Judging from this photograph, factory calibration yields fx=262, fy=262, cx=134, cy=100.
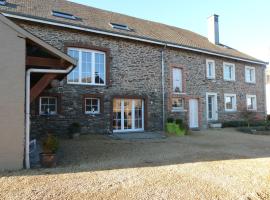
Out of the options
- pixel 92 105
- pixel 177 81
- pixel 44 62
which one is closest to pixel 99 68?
pixel 92 105

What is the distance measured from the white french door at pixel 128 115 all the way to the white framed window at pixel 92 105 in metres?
1.01

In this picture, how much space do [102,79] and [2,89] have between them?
306 inches

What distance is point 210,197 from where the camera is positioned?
4.64 m

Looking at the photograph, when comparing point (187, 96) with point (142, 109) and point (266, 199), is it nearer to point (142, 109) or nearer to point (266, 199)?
point (142, 109)

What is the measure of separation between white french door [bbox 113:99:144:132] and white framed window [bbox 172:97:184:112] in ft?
8.03

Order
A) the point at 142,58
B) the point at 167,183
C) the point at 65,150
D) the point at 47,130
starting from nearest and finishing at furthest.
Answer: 1. the point at 167,183
2. the point at 65,150
3. the point at 47,130
4. the point at 142,58

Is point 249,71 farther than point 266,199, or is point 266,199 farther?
point 249,71

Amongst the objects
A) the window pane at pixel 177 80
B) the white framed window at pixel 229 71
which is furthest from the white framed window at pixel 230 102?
the window pane at pixel 177 80

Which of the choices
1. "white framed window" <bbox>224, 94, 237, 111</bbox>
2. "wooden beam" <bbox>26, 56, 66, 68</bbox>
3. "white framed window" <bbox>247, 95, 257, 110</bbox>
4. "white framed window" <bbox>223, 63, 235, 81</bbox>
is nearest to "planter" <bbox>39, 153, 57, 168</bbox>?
"wooden beam" <bbox>26, 56, 66, 68</bbox>

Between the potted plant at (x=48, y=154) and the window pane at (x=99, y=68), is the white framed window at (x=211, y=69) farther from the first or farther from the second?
the potted plant at (x=48, y=154)

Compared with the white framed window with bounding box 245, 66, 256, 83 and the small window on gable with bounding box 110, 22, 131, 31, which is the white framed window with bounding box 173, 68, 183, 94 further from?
the white framed window with bounding box 245, 66, 256, 83

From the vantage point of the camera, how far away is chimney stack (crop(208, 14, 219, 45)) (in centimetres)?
2197

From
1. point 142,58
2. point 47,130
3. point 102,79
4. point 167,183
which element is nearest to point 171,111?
point 142,58

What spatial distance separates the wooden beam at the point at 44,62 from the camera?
6.85 m
